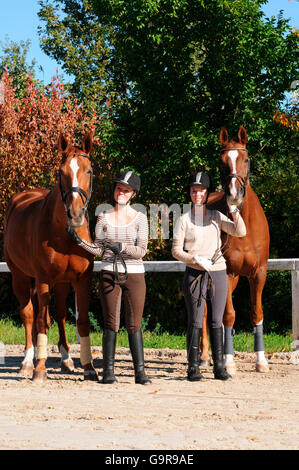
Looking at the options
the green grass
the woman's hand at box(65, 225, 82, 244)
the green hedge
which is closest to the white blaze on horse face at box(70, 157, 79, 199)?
the woman's hand at box(65, 225, 82, 244)

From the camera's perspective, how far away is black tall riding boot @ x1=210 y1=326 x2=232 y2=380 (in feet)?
20.7

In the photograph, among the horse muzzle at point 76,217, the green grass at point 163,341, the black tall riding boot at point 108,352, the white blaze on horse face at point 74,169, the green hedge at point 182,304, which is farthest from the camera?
the green hedge at point 182,304

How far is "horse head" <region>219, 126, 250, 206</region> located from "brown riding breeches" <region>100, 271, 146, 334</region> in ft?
4.03

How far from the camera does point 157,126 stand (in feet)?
51.6

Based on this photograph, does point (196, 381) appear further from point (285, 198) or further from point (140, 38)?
point (140, 38)

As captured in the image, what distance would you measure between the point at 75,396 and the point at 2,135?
11.9 metres

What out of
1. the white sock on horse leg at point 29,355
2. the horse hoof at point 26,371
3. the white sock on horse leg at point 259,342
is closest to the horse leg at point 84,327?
the horse hoof at point 26,371

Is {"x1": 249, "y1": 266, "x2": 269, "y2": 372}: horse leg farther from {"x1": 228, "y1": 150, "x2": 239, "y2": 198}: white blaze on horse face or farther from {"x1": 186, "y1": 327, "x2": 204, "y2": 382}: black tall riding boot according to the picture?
{"x1": 228, "y1": 150, "x2": 239, "y2": 198}: white blaze on horse face

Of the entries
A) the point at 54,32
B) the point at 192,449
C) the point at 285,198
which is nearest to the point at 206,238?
the point at 192,449

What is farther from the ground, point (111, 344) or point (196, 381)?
point (111, 344)

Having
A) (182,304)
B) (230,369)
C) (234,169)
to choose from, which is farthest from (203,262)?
(182,304)

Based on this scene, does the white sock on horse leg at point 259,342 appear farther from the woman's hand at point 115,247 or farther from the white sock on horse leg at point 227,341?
the woman's hand at point 115,247

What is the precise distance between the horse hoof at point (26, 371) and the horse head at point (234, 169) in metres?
2.86

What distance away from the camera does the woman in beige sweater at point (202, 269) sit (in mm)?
6238
